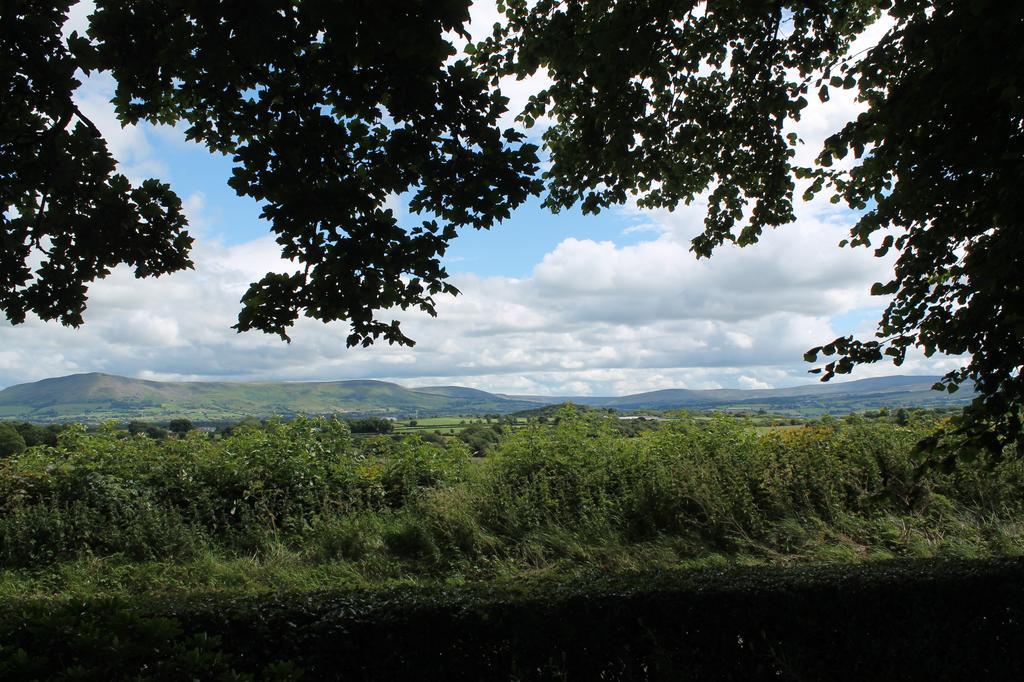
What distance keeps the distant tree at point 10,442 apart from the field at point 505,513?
40.4 inches

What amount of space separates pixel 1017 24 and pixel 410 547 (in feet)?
24.5

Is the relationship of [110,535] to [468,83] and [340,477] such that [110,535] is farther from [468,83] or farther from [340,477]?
[468,83]

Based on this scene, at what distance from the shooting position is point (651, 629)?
4.39 m

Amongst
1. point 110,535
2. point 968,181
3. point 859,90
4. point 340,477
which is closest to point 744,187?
point 859,90

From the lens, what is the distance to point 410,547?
806cm

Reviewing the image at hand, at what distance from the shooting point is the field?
255 inches

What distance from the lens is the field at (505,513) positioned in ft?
21.3

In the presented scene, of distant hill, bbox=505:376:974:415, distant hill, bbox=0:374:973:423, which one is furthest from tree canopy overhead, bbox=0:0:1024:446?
distant hill, bbox=0:374:973:423

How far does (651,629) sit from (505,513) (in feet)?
13.4

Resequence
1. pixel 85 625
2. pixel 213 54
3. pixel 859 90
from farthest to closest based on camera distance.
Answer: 1. pixel 859 90
2. pixel 213 54
3. pixel 85 625

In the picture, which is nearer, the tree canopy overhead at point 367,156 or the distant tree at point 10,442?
the tree canopy overhead at point 367,156

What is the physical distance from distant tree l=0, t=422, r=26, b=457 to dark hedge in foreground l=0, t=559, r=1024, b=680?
7879mm

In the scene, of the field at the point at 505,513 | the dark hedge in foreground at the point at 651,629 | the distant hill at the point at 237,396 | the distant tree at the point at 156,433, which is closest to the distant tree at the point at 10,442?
the field at the point at 505,513

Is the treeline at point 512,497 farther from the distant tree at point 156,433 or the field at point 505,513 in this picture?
the distant tree at point 156,433
